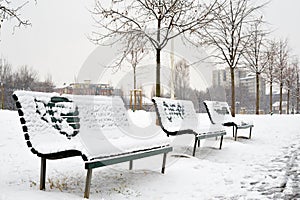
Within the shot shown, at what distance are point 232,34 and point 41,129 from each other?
13655mm

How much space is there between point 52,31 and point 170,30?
16.4 feet

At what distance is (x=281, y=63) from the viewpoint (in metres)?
25.1

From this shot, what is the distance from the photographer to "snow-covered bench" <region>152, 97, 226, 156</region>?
18.9ft

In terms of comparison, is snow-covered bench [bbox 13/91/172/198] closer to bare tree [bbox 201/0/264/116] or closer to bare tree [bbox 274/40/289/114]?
bare tree [bbox 201/0/264/116]

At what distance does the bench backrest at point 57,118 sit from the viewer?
11.3 feet

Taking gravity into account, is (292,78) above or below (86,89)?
above

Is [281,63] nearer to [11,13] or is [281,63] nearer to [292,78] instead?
[292,78]

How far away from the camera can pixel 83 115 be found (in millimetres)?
4211

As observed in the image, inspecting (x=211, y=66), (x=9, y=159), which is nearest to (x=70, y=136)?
(x=9, y=159)

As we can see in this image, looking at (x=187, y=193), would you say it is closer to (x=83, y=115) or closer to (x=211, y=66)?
(x=83, y=115)

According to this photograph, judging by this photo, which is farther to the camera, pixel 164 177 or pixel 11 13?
pixel 11 13

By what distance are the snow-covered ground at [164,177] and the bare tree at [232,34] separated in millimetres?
9310

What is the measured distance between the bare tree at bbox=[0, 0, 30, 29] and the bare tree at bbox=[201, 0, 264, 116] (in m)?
9.78

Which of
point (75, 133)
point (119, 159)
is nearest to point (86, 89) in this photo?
point (75, 133)
